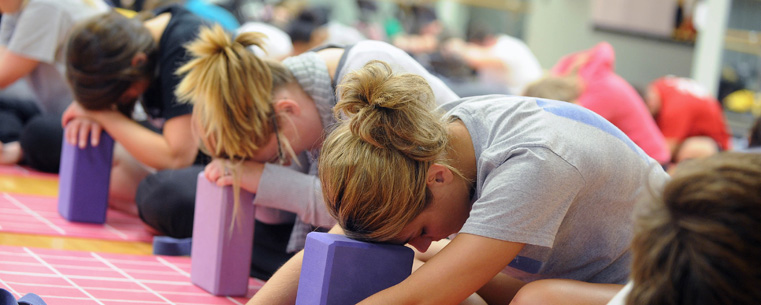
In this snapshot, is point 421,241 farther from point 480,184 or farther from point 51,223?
point 51,223

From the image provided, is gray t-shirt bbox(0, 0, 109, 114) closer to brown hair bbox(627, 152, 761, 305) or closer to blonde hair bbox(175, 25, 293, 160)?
blonde hair bbox(175, 25, 293, 160)

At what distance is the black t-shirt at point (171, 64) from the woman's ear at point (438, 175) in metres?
1.09

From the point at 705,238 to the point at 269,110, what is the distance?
968 millimetres

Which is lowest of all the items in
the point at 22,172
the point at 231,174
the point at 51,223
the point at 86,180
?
the point at 22,172

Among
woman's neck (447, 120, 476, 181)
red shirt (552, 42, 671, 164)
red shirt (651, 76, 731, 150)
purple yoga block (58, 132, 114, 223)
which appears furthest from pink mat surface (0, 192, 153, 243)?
red shirt (651, 76, 731, 150)

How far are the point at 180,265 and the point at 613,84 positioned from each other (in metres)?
2.33

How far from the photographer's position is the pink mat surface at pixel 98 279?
4.63 feet

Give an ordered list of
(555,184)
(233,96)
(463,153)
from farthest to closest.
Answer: (233,96) → (463,153) → (555,184)

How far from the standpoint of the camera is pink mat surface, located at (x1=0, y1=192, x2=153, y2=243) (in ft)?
6.37

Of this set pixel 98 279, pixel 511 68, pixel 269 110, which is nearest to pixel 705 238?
pixel 269 110

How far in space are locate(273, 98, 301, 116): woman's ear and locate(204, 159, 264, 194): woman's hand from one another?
13 cm

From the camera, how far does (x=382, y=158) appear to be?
3.55 ft

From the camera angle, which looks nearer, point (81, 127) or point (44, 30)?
point (81, 127)

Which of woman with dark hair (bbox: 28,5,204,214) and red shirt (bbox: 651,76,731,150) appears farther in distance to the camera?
red shirt (bbox: 651,76,731,150)
